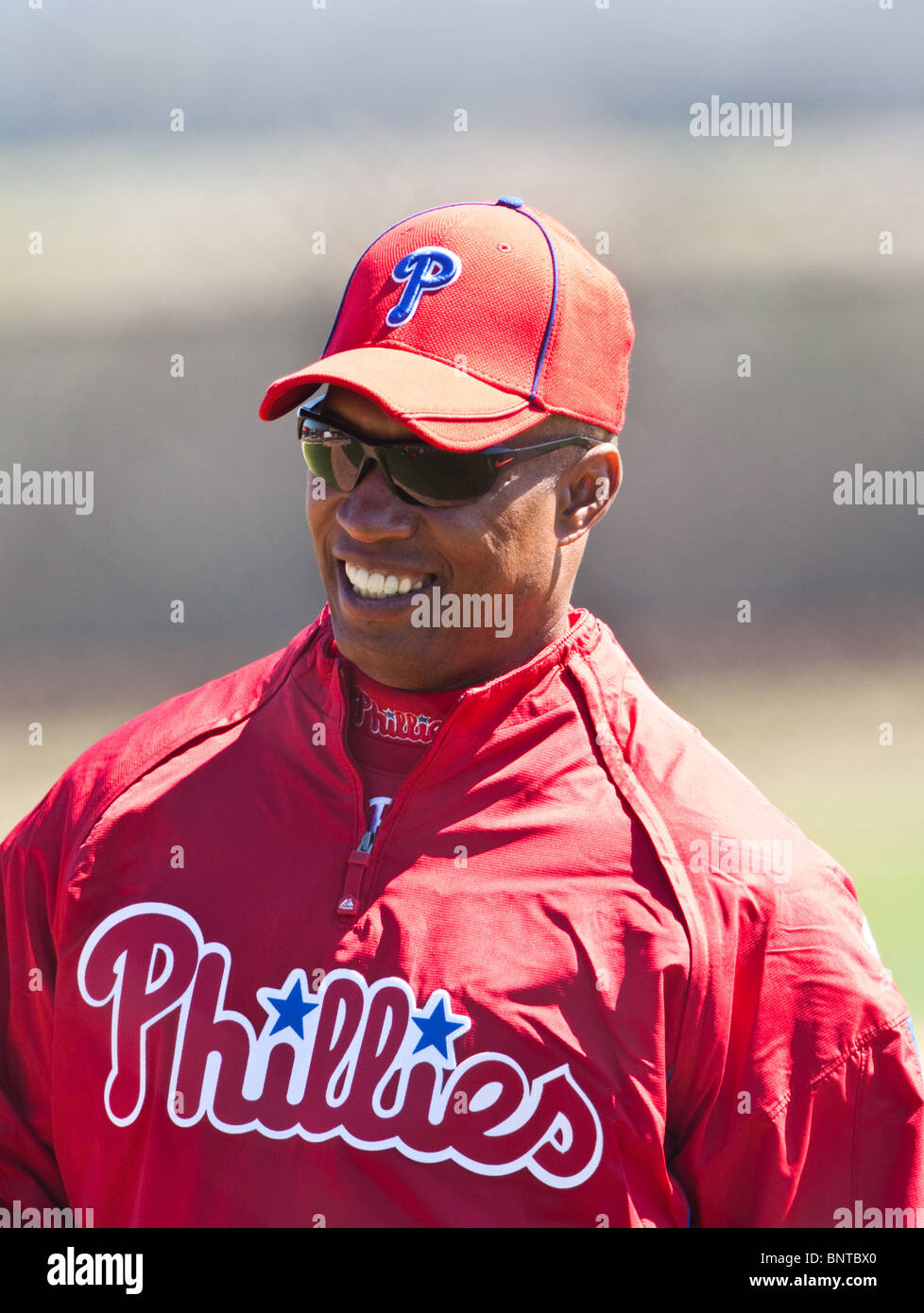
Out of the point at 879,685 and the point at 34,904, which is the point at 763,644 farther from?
the point at 34,904

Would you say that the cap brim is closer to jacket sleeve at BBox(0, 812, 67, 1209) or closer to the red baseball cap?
the red baseball cap

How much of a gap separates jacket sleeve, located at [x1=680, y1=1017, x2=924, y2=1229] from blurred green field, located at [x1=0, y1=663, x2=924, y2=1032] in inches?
158

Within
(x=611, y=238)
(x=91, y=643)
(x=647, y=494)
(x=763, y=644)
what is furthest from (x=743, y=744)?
(x=611, y=238)

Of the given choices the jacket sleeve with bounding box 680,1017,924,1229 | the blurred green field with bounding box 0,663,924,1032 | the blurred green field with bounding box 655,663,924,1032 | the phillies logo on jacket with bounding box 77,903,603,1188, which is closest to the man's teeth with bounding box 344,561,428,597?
the phillies logo on jacket with bounding box 77,903,603,1188

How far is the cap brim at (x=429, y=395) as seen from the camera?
1.79 m

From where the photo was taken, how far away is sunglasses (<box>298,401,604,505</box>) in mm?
1823

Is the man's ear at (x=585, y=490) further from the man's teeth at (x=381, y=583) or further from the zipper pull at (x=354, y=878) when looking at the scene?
the zipper pull at (x=354, y=878)

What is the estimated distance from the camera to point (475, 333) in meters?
1.90

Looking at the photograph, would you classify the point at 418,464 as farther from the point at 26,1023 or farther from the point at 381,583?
the point at 26,1023

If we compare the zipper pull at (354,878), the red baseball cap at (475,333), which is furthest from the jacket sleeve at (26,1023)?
the red baseball cap at (475,333)

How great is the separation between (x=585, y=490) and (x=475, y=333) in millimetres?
236

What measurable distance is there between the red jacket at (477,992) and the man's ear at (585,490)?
13cm

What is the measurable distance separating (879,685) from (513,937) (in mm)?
5968

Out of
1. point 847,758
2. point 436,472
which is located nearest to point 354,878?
point 436,472
